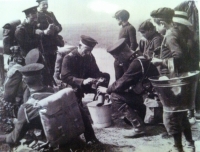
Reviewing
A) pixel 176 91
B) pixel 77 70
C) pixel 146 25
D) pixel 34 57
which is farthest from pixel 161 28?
pixel 34 57

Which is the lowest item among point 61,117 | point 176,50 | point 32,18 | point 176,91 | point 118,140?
point 118,140

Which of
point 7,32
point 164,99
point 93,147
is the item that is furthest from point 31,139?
point 164,99

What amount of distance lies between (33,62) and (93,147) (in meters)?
1.34

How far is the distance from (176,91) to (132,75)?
0.58m

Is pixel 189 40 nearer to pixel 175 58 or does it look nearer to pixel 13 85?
pixel 175 58

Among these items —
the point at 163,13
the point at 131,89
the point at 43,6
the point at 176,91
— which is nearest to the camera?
the point at 176,91

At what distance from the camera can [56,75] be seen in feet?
13.2

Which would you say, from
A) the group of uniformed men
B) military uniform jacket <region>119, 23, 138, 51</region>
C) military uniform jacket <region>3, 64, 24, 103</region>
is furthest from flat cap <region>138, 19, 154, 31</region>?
military uniform jacket <region>3, 64, 24, 103</region>

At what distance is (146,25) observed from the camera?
4043 millimetres

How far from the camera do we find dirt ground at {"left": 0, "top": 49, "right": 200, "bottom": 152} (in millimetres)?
3912

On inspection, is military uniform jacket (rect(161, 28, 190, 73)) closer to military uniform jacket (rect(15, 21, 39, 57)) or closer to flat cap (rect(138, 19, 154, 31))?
flat cap (rect(138, 19, 154, 31))

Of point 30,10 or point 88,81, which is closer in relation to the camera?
point 88,81

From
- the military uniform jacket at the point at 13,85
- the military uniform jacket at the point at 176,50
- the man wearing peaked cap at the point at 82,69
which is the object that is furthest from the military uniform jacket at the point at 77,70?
the military uniform jacket at the point at 176,50

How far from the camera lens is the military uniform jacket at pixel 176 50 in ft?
13.1
